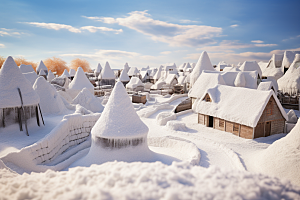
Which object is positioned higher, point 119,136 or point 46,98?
point 46,98

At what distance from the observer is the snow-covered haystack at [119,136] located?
8.98 m

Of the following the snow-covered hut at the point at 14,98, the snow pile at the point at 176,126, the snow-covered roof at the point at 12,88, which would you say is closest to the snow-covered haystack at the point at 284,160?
the snow pile at the point at 176,126

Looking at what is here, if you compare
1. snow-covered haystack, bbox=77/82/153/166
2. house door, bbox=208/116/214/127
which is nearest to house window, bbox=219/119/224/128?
house door, bbox=208/116/214/127

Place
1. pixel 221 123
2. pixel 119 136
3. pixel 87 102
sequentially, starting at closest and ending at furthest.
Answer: pixel 119 136 → pixel 221 123 → pixel 87 102

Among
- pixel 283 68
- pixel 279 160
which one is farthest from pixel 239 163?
pixel 283 68

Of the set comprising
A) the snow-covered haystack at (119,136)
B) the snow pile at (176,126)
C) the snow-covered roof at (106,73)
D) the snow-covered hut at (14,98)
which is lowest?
the snow pile at (176,126)

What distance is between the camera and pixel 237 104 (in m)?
15.1

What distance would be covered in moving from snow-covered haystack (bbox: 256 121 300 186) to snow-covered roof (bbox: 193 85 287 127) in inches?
142

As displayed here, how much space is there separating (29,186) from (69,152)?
723 cm

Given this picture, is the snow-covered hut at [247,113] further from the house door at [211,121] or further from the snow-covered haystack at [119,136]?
the snow-covered haystack at [119,136]

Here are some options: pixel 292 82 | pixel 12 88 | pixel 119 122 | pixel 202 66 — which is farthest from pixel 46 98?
pixel 292 82

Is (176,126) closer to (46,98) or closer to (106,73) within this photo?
(46,98)

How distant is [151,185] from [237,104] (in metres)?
13.7

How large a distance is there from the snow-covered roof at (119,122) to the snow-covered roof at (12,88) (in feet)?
16.2
